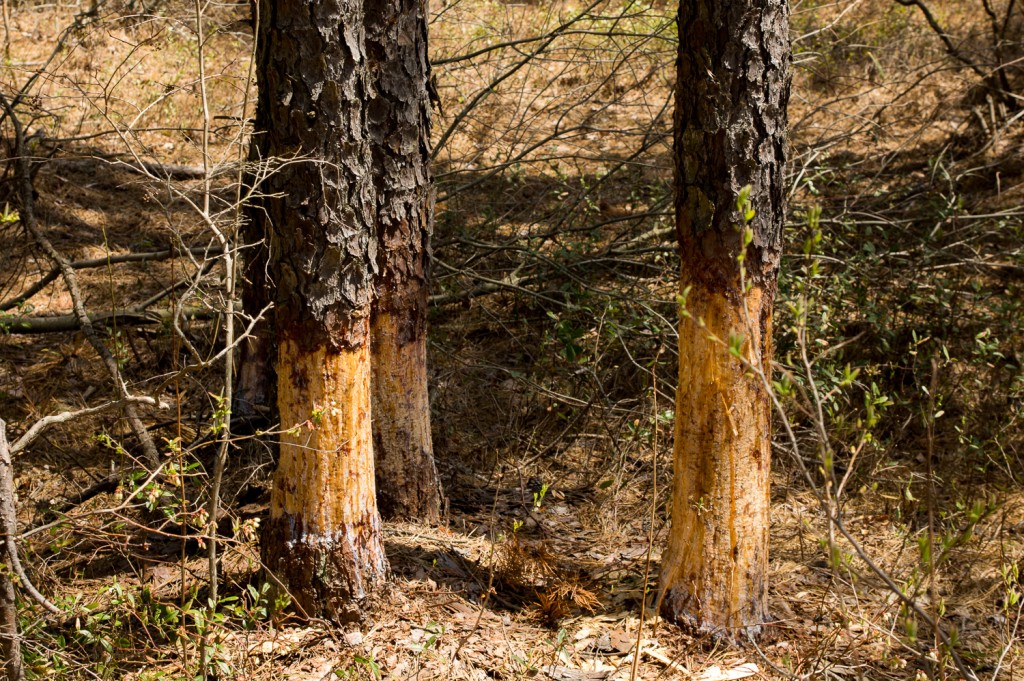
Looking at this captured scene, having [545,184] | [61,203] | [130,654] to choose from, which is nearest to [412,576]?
[130,654]

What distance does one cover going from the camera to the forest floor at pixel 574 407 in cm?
367

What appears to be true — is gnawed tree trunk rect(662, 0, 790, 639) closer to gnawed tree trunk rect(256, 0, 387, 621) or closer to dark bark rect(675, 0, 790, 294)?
dark bark rect(675, 0, 790, 294)

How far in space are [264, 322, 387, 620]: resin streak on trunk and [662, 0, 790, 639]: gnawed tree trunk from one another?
1320mm

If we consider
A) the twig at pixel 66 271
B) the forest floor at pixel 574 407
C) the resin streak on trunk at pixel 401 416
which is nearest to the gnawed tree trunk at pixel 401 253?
the resin streak on trunk at pixel 401 416

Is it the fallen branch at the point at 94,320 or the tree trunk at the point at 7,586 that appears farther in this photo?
the fallen branch at the point at 94,320

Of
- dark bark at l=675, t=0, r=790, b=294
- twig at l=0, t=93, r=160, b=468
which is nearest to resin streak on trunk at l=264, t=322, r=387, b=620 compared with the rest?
twig at l=0, t=93, r=160, b=468

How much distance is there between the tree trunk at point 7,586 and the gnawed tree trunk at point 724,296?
2.48 meters

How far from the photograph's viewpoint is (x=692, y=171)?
138 inches

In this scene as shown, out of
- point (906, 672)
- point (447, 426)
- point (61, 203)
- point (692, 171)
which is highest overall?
point (61, 203)

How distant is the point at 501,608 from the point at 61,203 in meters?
5.85

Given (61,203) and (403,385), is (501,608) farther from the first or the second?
(61,203)

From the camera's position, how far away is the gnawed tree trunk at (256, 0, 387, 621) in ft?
11.2

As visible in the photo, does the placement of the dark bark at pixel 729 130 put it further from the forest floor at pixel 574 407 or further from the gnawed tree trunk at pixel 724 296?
Answer: the forest floor at pixel 574 407

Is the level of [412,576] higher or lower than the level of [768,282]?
lower
